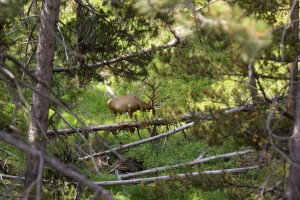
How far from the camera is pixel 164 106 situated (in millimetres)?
7035

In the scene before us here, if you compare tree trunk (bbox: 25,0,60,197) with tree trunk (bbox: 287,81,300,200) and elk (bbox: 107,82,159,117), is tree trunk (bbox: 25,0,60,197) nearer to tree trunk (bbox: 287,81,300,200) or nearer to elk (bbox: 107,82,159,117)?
tree trunk (bbox: 287,81,300,200)

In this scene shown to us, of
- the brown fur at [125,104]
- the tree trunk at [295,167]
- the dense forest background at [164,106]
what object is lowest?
the tree trunk at [295,167]

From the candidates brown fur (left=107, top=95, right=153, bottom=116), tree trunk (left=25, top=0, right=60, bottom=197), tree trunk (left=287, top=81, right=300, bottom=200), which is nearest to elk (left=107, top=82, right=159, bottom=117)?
brown fur (left=107, top=95, right=153, bottom=116)

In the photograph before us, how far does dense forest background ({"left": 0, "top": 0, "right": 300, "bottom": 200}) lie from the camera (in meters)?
4.18

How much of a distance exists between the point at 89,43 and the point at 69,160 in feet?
5.62

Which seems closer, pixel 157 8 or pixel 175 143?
→ pixel 157 8

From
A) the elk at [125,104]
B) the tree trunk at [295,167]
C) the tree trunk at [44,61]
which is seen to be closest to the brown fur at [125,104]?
the elk at [125,104]

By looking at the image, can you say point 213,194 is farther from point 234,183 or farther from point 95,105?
point 95,105

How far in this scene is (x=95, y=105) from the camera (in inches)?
506

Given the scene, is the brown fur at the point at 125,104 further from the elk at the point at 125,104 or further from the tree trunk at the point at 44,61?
the tree trunk at the point at 44,61

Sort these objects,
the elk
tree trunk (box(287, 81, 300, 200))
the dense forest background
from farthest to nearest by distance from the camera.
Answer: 1. the elk
2. tree trunk (box(287, 81, 300, 200))
3. the dense forest background

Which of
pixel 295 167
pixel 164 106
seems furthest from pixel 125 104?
pixel 295 167

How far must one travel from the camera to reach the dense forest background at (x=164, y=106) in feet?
13.7

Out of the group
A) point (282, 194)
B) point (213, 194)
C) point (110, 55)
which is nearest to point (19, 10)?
point (110, 55)
